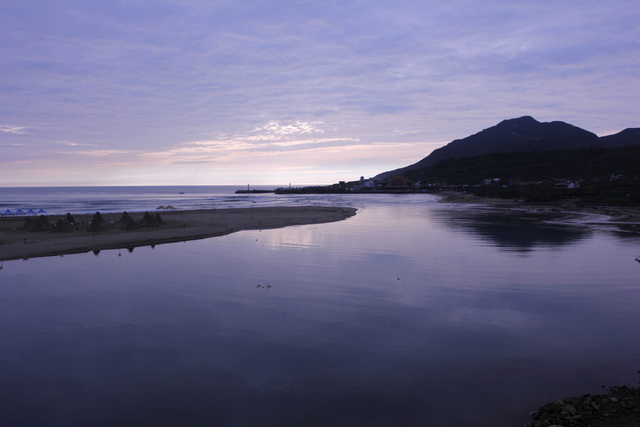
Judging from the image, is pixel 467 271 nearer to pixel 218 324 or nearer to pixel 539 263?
pixel 539 263

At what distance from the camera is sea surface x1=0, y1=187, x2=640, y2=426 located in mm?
9742

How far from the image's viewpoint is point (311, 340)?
44.3 ft

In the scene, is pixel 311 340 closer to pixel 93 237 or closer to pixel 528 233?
pixel 93 237

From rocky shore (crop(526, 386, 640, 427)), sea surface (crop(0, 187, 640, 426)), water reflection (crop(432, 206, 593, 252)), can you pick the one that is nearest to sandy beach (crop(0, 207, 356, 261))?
sea surface (crop(0, 187, 640, 426))

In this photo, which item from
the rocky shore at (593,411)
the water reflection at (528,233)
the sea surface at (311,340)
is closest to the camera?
the rocky shore at (593,411)

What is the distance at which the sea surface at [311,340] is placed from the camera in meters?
9.74

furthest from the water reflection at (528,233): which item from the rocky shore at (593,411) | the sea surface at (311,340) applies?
the rocky shore at (593,411)

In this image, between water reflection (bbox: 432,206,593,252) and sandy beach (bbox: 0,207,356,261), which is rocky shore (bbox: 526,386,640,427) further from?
sandy beach (bbox: 0,207,356,261)

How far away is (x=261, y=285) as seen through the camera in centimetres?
2048

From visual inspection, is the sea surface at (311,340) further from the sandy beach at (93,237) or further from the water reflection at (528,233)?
the water reflection at (528,233)

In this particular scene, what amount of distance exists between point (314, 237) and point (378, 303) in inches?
846

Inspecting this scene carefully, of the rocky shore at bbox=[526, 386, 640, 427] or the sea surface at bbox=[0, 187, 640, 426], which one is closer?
the rocky shore at bbox=[526, 386, 640, 427]

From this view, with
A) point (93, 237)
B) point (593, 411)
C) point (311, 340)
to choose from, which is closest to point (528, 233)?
point (311, 340)

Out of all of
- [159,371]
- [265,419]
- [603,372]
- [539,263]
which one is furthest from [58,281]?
[539,263]
